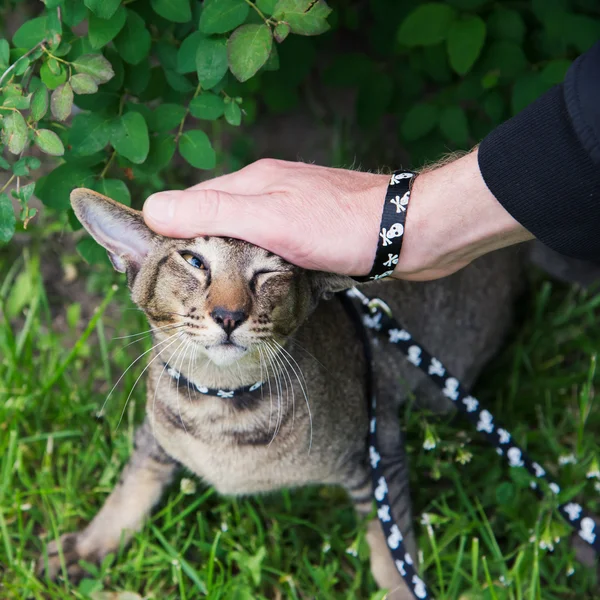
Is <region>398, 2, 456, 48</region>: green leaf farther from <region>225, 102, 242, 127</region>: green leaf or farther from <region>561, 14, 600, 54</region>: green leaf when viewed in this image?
<region>225, 102, 242, 127</region>: green leaf

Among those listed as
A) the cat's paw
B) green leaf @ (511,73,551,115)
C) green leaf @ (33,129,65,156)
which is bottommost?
the cat's paw

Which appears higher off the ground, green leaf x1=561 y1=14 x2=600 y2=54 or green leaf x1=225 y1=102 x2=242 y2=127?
green leaf x1=225 y1=102 x2=242 y2=127

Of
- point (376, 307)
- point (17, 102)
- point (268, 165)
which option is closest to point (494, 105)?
point (376, 307)

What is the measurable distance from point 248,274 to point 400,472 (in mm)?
1237

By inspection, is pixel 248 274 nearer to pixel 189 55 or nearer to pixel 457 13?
pixel 189 55

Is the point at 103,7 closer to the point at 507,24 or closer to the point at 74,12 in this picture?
the point at 74,12

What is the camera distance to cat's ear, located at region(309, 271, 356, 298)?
2449mm

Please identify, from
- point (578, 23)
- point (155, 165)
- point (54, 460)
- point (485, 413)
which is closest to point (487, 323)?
point (485, 413)

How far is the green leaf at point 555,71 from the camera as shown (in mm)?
3184

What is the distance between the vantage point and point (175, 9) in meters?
2.42

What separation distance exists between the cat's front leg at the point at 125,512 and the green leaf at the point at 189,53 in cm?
133

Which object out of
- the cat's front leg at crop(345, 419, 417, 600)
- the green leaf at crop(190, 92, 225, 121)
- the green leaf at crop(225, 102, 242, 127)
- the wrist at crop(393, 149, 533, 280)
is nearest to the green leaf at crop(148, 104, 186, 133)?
the green leaf at crop(190, 92, 225, 121)

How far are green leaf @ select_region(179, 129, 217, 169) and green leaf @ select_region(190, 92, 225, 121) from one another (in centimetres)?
7

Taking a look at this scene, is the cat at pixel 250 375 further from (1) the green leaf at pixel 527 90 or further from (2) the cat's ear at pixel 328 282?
(1) the green leaf at pixel 527 90
